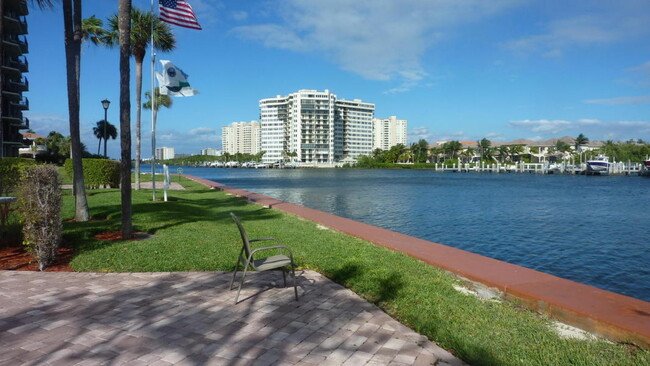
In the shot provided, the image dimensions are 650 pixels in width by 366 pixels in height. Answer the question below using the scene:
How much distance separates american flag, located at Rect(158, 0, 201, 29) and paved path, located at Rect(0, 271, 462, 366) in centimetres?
910

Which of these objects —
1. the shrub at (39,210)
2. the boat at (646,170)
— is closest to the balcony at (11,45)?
the shrub at (39,210)

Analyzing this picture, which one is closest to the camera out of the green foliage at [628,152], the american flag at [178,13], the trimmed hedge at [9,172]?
the trimmed hedge at [9,172]

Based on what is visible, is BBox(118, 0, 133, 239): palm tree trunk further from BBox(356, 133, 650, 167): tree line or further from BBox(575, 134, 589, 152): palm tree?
BBox(575, 134, 589, 152): palm tree

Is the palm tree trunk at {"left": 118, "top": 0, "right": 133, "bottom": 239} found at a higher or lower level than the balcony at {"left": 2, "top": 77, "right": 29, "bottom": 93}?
lower

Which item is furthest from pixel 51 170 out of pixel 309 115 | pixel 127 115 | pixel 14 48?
pixel 309 115

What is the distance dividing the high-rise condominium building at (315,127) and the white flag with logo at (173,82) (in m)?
147

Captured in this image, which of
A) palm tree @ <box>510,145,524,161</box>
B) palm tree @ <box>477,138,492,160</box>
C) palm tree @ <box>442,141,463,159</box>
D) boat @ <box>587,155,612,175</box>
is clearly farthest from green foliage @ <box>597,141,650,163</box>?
palm tree @ <box>442,141,463,159</box>

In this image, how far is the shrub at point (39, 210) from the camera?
571 centimetres

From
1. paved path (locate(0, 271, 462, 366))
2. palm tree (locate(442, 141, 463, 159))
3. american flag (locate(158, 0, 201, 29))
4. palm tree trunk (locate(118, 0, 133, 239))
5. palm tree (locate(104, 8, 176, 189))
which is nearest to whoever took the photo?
paved path (locate(0, 271, 462, 366))

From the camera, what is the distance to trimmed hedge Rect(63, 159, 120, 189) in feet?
68.5

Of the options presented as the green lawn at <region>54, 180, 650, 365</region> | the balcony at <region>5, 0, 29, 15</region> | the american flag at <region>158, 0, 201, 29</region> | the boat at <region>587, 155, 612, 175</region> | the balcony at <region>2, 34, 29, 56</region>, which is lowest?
the green lawn at <region>54, 180, 650, 365</region>

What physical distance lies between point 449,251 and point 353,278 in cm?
229

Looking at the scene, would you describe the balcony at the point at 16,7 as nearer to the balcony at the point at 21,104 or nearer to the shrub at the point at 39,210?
the balcony at the point at 21,104

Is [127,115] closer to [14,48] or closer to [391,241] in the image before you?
[391,241]
